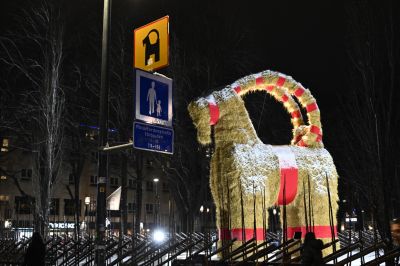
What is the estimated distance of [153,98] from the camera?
829 cm

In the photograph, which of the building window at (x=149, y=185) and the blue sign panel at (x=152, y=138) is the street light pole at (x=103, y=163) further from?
the building window at (x=149, y=185)

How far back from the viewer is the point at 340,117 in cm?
2889

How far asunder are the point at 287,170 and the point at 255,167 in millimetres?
903

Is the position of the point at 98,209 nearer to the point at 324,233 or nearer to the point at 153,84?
the point at 153,84

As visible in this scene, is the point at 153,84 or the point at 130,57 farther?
the point at 130,57

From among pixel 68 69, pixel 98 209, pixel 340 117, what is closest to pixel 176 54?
pixel 68 69

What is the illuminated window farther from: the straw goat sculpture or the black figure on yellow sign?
the black figure on yellow sign

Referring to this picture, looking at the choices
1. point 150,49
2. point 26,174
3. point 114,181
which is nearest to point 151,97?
point 150,49

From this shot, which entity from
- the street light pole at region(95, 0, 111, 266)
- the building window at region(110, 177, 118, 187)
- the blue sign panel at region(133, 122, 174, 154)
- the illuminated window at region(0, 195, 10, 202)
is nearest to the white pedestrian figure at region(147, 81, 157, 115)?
the blue sign panel at region(133, 122, 174, 154)

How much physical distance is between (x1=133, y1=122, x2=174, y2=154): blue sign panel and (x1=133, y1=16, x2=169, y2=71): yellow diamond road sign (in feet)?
4.10

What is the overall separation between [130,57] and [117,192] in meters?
9.32

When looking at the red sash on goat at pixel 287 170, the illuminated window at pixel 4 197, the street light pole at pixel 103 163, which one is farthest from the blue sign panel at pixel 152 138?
the illuminated window at pixel 4 197

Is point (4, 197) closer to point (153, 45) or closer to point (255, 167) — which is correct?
point (255, 167)

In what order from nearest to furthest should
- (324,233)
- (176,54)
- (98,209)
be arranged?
(98,209), (324,233), (176,54)
